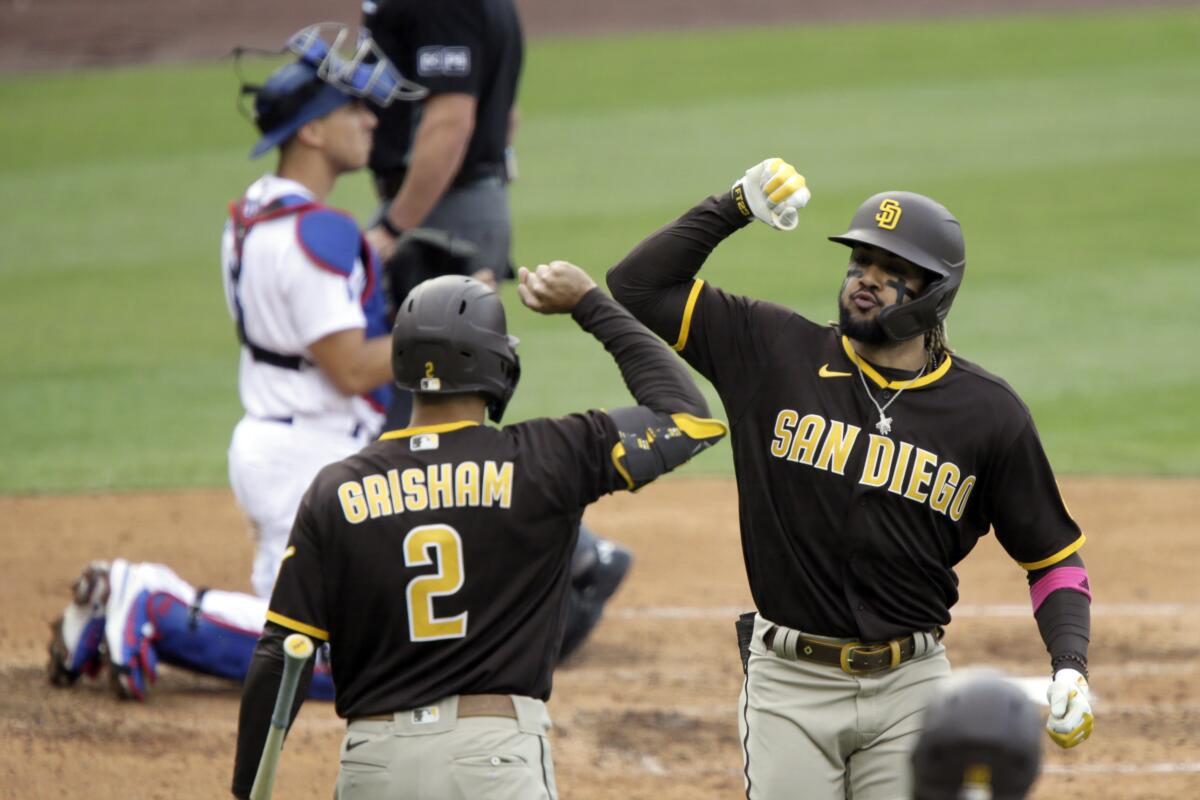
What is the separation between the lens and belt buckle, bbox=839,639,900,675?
3861 millimetres

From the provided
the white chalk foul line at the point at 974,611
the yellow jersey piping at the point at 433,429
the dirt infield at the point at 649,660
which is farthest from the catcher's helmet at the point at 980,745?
the white chalk foul line at the point at 974,611

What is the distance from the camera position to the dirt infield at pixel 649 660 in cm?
524

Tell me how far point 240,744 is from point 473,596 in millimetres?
614

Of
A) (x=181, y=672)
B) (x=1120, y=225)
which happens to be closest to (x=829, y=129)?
(x=1120, y=225)

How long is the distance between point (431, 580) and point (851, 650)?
1077 millimetres

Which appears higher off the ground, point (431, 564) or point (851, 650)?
point (431, 564)

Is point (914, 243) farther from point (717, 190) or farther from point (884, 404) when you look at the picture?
point (717, 190)

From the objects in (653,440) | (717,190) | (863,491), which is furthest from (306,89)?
(717,190)

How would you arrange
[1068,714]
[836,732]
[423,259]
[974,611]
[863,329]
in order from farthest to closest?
1. [974,611]
2. [423,259]
3. [863,329]
4. [836,732]
5. [1068,714]

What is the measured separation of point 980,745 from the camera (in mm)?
2000

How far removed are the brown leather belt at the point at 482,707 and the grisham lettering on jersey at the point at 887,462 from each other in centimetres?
97

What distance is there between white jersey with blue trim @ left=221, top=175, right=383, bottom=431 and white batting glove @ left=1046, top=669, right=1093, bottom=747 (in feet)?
8.77

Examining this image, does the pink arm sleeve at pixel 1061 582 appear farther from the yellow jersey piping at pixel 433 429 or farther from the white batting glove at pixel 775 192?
the yellow jersey piping at pixel 433 429

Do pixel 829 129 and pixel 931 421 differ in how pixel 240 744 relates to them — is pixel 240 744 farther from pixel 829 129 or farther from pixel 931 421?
pixel 829 129
